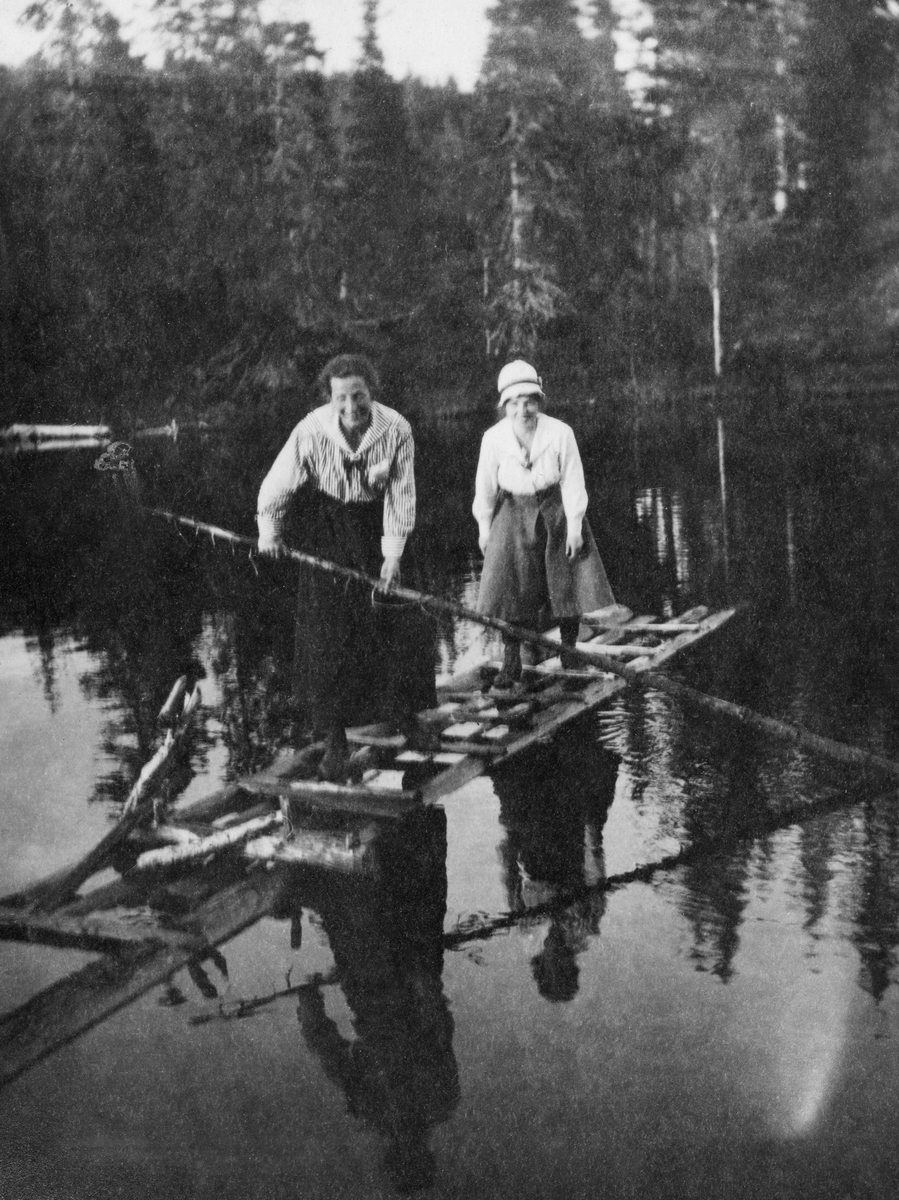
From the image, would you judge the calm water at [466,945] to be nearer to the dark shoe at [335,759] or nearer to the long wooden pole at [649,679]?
the long wooden pole at [649,679]

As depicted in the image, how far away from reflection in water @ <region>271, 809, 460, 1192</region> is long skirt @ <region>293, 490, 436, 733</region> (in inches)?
23.4

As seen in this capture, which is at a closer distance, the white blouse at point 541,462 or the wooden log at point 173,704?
Answer: the wooden log at point 173,704

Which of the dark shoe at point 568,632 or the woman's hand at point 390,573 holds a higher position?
the woman's hand at point 390,573

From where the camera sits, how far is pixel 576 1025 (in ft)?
9.11

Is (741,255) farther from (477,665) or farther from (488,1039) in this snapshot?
(488,1039)

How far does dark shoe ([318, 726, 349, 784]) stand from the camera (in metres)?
4.45

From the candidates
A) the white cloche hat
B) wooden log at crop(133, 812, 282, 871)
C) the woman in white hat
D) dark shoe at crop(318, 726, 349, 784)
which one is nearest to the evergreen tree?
the white cloche hat

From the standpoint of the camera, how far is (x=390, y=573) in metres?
4.38

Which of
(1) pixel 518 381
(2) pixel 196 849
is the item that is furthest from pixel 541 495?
(2) pixel 196 849

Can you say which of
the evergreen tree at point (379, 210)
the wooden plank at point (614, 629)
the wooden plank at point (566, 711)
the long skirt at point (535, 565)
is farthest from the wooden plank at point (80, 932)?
the wooden plank at point (614, 629)

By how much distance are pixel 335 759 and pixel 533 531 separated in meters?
1.82

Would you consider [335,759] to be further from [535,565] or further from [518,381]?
[518,381]

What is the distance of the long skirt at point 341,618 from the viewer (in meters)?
4.40

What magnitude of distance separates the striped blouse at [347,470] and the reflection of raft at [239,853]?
2.90ft
